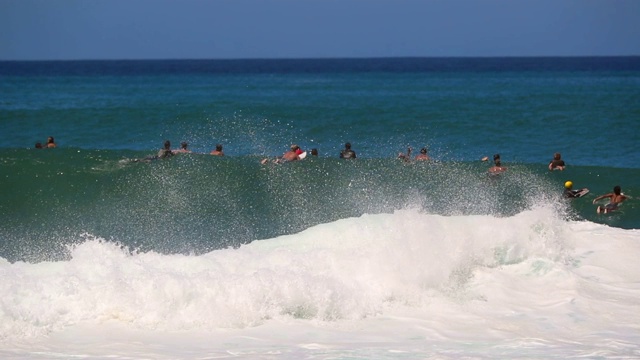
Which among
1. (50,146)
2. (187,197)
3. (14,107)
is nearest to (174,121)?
(14,107)

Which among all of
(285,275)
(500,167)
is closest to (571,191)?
(500,167)

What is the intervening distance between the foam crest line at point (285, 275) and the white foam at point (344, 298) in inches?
0.7

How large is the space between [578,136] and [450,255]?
81.0 feet

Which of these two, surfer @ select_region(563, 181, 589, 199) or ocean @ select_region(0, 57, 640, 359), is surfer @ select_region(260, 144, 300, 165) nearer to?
ocean @ select_region(0, 57, 640, 359)

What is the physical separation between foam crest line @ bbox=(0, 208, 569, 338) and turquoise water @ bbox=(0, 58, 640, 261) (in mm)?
2890

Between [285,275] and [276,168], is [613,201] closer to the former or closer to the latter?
[276,168]

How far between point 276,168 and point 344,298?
484 inches

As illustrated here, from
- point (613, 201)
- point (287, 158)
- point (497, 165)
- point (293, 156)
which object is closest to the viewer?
point (613, 201)

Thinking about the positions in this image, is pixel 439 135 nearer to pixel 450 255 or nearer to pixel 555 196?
pixel 555 196

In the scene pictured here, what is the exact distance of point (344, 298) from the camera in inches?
→ 432

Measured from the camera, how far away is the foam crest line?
34.2ft

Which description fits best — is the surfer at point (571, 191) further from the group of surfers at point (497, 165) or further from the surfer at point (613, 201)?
the surfer at point (613, 201)

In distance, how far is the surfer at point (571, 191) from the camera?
68.9 ft

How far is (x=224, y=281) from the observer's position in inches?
431
